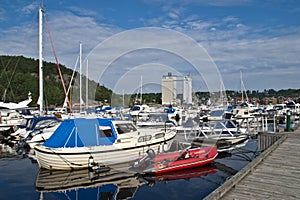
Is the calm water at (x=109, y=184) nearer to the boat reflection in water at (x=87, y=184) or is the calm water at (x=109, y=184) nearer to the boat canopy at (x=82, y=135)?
the boat reflection in water at (x=87, y=184)

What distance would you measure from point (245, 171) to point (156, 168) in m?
4.71

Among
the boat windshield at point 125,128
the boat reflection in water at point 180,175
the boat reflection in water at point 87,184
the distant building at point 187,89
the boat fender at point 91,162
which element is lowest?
the boat reflection in water at point 87,184

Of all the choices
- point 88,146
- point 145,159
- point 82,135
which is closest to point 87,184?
point 88,146

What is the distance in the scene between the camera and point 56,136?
39.7 feet

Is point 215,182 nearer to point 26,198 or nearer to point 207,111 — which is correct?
point 26,198

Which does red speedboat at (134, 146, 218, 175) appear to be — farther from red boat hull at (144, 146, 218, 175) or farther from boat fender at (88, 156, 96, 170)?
boat fender at (88, 156, 96, 170)

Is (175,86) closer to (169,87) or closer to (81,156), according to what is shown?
(169,87)

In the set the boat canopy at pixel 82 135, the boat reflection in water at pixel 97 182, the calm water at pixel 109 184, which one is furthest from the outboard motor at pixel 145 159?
the boat canopy at pixel 82 135

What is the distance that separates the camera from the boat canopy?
11.5 meters

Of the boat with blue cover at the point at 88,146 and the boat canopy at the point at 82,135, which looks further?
the boat canopy at the point at 82,135

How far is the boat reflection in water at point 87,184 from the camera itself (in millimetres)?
9360

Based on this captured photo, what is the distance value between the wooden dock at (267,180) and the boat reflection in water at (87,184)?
13.9ft

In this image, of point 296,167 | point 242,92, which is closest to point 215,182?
point 296,167

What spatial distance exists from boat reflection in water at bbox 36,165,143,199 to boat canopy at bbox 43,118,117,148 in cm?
125
